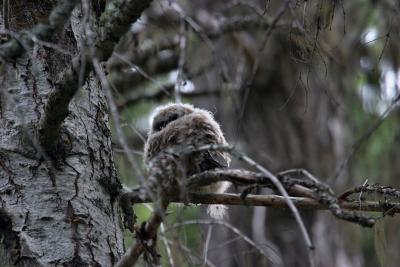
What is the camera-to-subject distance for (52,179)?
241 centimetres

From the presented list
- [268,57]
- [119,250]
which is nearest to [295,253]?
[268,57]

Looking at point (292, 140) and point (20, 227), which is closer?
point (20, 227)

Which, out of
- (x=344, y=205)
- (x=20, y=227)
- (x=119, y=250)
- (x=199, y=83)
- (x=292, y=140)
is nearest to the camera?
(x=344, y=205)

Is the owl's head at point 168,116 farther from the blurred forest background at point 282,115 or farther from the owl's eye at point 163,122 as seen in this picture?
the blurred forest background at point 282,115

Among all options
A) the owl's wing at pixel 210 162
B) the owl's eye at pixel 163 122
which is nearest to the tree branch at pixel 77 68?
the owl's wing at pixel 210 162

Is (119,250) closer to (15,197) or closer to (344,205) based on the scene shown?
(15,197)

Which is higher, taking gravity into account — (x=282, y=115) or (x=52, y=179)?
(x=282, y=115)

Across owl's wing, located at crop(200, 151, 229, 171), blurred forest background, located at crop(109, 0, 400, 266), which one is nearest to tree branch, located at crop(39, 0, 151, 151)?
owl's wing, located at crop(200, 151, 229, 171)

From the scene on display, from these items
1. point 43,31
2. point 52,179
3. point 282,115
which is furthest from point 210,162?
point 282,115

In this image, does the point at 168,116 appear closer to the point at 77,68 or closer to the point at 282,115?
the point at 77,68

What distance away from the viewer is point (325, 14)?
2.37 metres

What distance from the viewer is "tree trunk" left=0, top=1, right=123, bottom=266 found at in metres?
2.31

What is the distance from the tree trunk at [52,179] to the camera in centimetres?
231

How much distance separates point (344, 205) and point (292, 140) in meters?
3.88
